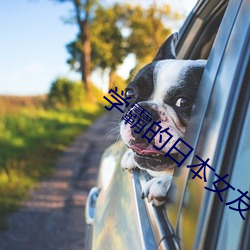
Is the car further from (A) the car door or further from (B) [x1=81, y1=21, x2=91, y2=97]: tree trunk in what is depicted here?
(B) [x1=81, y1=21, x2=91, y2=97]: tree trunk

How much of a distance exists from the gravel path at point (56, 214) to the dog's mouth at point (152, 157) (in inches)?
Answer: 55.7

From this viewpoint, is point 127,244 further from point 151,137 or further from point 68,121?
point 68,121

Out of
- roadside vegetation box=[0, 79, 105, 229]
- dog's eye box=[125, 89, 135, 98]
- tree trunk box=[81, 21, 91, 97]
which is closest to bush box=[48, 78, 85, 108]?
roadside vegetation box=[0, 79, 105, 229]

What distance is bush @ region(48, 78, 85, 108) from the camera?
1866cm

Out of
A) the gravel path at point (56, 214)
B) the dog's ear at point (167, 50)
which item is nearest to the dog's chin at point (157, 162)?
the dog's ear at point (167, 50)

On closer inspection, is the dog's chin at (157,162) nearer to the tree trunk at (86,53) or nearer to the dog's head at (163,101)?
the dog's head at (163,101)

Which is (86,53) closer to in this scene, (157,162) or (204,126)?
(157,162)

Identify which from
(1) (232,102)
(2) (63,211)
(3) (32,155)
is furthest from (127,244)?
(3) (32,155)

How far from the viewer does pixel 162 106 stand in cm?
146

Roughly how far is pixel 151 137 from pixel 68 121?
1258 centimetres

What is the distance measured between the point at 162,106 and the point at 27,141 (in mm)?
7868

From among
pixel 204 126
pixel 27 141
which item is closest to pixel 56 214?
pixel 27 141

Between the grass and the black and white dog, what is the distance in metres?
3.41

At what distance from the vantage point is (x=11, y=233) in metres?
4.54
